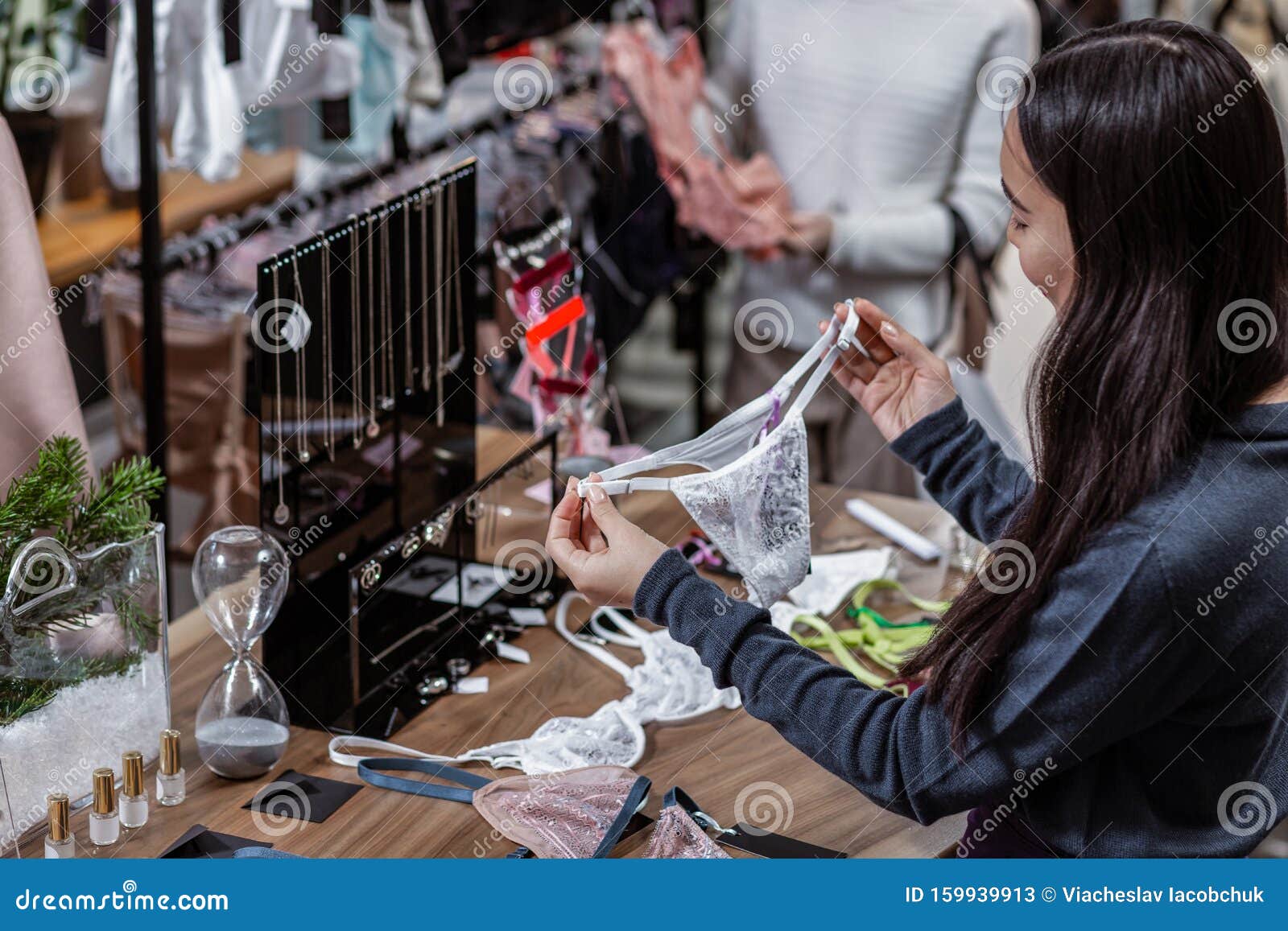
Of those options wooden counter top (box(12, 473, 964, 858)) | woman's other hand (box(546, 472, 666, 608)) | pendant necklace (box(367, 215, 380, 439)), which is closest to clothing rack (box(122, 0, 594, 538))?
pendant necklace (box(367, 215, 380, 439))

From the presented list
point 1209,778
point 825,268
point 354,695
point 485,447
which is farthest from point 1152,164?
point 825,268

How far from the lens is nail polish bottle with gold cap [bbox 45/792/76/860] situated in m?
1.40

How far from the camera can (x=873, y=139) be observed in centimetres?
306

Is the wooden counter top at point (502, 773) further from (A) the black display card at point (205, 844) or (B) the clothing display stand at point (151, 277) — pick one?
(B) the clothing display stand at point (151, 277)

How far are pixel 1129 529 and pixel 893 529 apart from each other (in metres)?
1.07

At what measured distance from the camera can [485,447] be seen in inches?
96.3

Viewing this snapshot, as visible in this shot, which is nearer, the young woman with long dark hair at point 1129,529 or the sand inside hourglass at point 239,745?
the young woman with long dark hair at point 1129,529

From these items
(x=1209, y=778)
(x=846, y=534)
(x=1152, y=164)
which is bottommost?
(x=846, y=534)

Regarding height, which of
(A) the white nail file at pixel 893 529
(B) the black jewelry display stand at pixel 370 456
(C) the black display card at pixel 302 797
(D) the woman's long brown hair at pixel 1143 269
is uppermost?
(D) the woman's long brown hair at pixel 1143 269

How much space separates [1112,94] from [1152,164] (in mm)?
72

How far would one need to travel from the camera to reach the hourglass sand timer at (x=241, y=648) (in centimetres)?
155

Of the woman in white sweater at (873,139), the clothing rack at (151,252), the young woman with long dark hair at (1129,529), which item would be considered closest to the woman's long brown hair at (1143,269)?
the young woman with long dark hair at (1129,529)

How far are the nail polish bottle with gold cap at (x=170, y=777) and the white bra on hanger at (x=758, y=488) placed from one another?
55cm

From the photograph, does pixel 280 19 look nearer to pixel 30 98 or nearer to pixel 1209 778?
pixel 30 98
